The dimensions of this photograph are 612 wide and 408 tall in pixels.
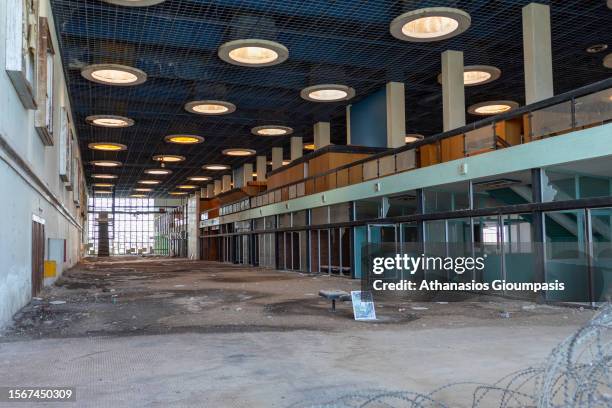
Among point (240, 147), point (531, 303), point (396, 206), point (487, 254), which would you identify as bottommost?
point (531, 303)

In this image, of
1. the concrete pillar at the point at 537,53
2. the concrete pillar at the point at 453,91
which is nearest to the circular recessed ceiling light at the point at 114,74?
the concrete pillar at the point at 453,91

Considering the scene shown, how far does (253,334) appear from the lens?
7.96 m

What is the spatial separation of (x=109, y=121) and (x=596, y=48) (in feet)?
66.8

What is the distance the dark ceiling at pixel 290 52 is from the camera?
14609mm

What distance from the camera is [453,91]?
17.5 meters

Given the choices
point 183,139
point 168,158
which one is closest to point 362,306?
point 183,139

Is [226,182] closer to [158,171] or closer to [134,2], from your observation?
[158,171]

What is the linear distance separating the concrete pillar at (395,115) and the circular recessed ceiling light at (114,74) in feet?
29.8

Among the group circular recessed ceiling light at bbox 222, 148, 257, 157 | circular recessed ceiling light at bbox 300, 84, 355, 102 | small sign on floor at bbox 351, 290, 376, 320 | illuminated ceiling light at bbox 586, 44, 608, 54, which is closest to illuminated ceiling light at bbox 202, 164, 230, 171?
circular recessed ceiling light at bbox 222, 148, 257, 157

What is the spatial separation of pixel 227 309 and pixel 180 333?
118 inches

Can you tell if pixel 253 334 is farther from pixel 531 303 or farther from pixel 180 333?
pixel 531 303

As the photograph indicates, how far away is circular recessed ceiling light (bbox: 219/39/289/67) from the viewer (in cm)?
1606

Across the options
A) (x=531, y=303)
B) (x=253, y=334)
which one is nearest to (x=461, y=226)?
(x=531, y=303)

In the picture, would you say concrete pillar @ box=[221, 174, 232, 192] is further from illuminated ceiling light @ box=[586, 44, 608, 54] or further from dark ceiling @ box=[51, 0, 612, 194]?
illuminated ceiling light @ box=[586, 44, 608, 54]
